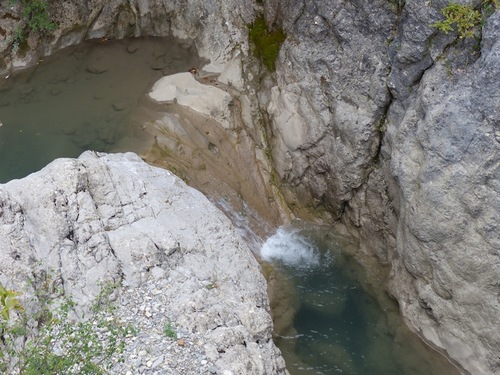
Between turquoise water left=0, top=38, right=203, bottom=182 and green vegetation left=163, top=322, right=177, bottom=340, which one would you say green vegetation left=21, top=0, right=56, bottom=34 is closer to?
turquoise water left=0, top=38, right=203, bottom=182

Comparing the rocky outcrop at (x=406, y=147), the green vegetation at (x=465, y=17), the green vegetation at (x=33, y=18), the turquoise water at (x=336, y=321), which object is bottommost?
the turquoise water at (x=336, y=321)

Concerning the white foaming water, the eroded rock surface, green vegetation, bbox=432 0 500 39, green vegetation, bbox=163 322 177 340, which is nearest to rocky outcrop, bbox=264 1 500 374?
green vegetation, bbox=432 0 500 39

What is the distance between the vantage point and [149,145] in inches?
574

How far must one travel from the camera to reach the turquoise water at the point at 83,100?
1478 cm

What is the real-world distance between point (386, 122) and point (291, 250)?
3.68 m

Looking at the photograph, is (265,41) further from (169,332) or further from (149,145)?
(169,332)

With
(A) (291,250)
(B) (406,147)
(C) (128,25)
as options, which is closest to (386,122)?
(B) (406,147)

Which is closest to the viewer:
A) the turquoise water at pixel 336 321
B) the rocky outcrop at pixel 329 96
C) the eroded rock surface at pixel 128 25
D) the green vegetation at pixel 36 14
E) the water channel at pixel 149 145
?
the turquoise water at pixel 336 321

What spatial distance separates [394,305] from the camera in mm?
13719

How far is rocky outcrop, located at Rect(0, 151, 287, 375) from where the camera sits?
365 inches

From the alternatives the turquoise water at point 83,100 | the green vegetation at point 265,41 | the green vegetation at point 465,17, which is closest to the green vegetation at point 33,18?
the turquoise water at point 83,100

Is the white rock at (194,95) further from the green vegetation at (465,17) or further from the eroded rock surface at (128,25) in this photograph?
the green vegetation at (465,17)

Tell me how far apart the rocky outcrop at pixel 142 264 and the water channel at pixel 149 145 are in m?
2.44

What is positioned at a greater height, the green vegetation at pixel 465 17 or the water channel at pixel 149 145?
the green vegetation at pixel 465 17
